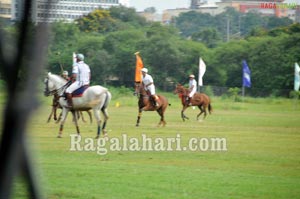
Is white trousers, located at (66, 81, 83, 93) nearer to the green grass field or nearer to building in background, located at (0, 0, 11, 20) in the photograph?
the green grass field

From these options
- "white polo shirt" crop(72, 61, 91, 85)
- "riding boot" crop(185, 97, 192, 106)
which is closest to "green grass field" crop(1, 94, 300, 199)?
"white polo shirt" crop(72, 61, 91, 85)

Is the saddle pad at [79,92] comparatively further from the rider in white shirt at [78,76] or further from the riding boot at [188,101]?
the riding boot at [188,101]

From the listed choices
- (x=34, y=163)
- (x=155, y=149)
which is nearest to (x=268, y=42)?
(x=155, y=149)

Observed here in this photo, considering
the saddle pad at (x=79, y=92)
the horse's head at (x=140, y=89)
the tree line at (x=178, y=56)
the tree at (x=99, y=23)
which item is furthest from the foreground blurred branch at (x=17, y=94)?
the tree at (x=99, y=23)

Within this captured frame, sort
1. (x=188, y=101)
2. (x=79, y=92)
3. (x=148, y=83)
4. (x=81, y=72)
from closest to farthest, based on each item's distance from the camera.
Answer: (x=81, y=72)
(x=79, y=92)
(x=148, y=83)
(x=188, y=101)

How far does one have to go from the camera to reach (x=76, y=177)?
41.3 ft

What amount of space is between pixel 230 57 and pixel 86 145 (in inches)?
2090

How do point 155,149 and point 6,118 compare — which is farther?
point 155,149

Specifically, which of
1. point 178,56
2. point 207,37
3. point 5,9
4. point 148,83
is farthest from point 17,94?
point 207,37

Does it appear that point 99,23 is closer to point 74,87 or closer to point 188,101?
point 188,101

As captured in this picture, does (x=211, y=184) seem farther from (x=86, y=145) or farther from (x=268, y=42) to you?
(x=268, y=42)

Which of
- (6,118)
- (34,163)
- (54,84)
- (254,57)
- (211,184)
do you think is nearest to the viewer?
(6,118)

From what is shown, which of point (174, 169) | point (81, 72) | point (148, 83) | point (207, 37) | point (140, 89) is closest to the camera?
point (174, 169)

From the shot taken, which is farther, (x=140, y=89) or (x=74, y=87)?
(x=140, y=89)
